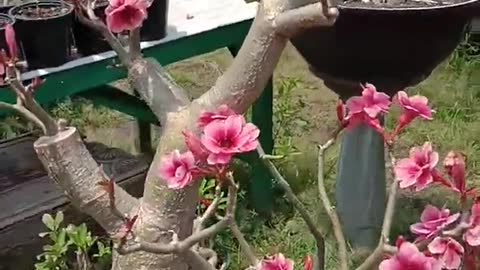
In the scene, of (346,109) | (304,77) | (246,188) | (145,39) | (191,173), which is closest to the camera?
(191,173)

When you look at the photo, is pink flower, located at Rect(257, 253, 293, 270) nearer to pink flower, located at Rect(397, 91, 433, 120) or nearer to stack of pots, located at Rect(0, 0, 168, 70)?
pink flower, located at Rect(397, 91, 433, 120)

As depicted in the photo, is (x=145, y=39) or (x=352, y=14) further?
(x=145, y=39)

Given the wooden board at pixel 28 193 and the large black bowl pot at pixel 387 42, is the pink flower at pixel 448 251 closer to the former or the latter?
the large black bowl pot at pixel 387 42

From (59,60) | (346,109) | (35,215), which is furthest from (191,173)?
(35,215)

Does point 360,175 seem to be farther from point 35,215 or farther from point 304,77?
point 304,77

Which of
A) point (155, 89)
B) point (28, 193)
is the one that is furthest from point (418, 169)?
point (28, 193)

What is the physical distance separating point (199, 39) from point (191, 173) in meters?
1.52

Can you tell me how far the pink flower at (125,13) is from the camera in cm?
138

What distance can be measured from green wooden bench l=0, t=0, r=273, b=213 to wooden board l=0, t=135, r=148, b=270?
0.63 feet

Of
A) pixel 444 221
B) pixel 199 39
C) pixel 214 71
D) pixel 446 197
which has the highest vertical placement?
pixel 444 221

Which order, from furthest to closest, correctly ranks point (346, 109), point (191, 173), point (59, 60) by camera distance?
point (59, 60), point (346, 109), point (191, 173)

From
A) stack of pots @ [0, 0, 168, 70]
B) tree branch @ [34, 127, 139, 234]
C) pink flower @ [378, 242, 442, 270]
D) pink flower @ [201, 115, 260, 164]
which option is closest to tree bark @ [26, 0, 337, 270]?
tree branch @ [34, 127, 139, 234]

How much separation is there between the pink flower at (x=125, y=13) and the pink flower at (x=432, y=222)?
479 millimetres

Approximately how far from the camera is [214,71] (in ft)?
15.4
